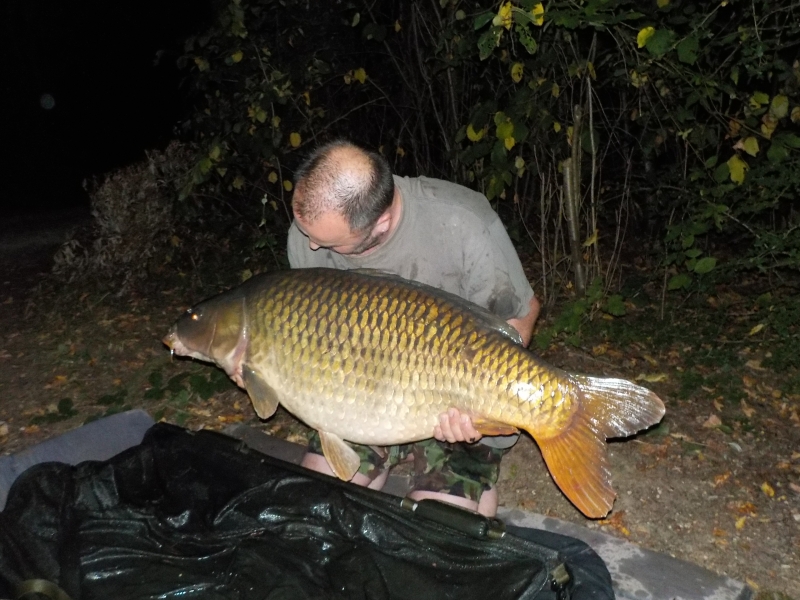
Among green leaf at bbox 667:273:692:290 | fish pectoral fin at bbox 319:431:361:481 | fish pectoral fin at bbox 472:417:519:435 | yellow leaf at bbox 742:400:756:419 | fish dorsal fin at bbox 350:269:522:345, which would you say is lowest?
yellow leaf at bbox 742:400:756:419

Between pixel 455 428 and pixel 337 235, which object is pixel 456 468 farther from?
pixel 337 235

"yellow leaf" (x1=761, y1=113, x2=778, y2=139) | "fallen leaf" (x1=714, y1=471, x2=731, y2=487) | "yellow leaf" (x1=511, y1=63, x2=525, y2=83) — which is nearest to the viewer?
"fallen leaf" (x1=714, y1=471, x2=731, y2=487)

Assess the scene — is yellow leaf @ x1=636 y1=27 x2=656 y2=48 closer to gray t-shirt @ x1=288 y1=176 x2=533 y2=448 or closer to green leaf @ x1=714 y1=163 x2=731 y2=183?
green leaf @ x1=714 y1=163 x2=731 y2=183

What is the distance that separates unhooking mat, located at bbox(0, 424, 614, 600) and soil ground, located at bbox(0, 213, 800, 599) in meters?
0.71

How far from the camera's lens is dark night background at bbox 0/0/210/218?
1496 cm

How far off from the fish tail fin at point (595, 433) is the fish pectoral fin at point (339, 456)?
A: 0.55 m

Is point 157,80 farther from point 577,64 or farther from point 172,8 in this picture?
point 577,64

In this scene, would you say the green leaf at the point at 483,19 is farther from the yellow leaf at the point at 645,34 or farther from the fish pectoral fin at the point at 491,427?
the fish pectoral fin at the point at 491,427

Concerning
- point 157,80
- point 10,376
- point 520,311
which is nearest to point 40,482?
point 520,311

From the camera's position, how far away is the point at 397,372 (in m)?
1.74

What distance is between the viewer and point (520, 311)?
2045 mm

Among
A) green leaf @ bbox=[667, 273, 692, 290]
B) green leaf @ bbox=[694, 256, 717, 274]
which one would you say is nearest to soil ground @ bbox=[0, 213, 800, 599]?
green leaf @ bbox=[667, 273, 692, 290]

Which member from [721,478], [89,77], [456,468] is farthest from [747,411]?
[89,77]

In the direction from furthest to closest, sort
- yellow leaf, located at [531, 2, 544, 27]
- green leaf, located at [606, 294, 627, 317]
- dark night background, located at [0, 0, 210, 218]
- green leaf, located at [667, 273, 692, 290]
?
dark night background, located at [0, 0, 210, 218]
green leaf, located at [606, 294, 627, 317]
green leaf, located at [667, 273, 692, 290]
yellow leaf, located at [531, 2, 544, 27]
